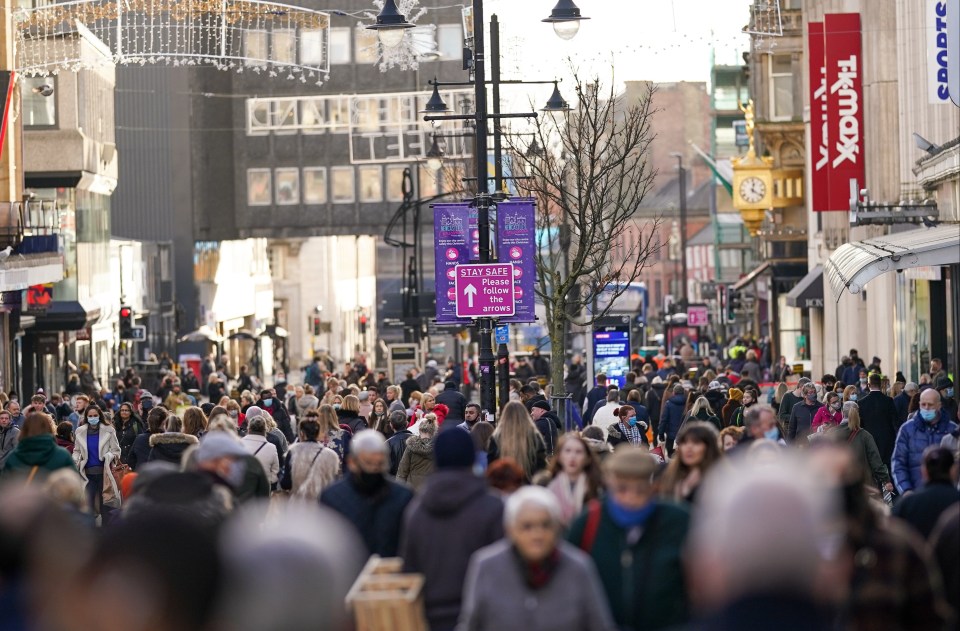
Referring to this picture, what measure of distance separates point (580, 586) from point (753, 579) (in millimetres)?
2710

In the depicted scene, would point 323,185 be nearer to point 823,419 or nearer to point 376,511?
point 823,419

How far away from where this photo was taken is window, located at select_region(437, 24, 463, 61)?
67.6 meters

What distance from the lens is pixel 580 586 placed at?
7.21 metres

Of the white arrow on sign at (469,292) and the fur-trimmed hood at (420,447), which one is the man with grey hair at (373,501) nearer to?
the fur-trimmed hood at (420,447)

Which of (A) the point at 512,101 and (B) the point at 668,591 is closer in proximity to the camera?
(B) the point at 668,591

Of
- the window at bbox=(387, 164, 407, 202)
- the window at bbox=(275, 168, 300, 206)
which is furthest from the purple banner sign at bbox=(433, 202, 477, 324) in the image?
the window at bbox=(275, 168, 300, 206)

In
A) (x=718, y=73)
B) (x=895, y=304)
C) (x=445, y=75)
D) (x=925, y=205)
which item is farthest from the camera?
(x=718, y=73)

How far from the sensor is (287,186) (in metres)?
69.9

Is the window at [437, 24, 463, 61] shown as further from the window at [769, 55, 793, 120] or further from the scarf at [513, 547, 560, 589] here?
the scarf at [513, 547, 560, 589]

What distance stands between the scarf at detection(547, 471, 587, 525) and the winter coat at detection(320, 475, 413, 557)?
78 cm

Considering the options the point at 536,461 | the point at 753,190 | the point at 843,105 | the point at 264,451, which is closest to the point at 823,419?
the point at 264,451

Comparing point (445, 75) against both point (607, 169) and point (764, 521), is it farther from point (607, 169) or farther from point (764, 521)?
point (764, 521)

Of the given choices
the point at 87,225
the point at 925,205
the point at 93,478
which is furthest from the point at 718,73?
the point at 93,478

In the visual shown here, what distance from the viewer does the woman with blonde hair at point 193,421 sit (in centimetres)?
1686
